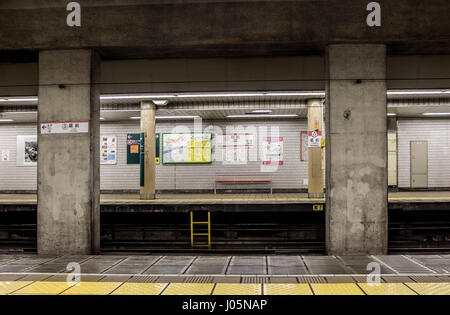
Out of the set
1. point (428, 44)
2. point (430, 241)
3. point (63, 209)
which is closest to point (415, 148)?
point (430, 241)

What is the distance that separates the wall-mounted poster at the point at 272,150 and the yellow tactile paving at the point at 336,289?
35.5 feet

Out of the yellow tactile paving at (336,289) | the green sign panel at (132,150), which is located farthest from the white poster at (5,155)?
the yellow tactile paving at (336,289)

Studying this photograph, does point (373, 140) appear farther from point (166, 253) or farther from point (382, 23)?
point (166, 253)

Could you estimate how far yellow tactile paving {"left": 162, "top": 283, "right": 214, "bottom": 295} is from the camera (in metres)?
3.86

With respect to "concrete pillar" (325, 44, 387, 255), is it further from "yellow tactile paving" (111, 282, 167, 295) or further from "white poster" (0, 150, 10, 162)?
"white poster" (0, 150, 10, 162)

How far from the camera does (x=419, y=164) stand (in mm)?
14641

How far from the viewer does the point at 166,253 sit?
7742 mm

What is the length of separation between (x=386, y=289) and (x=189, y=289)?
2227 millimetres

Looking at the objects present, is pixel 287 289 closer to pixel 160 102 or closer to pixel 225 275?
pixel 225 275

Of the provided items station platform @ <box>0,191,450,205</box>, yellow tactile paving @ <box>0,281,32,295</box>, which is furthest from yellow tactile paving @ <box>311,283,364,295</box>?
station platform @ <box>0,191,450,205</box>

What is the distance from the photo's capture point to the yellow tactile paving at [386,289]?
3.78 metres

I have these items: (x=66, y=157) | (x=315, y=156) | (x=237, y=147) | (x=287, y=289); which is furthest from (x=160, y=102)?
(x=287, y=289)

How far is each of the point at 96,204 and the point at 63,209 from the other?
1.82 ft

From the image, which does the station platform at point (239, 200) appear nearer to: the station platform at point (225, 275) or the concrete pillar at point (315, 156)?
the concrete pillar at point (315, 156)
